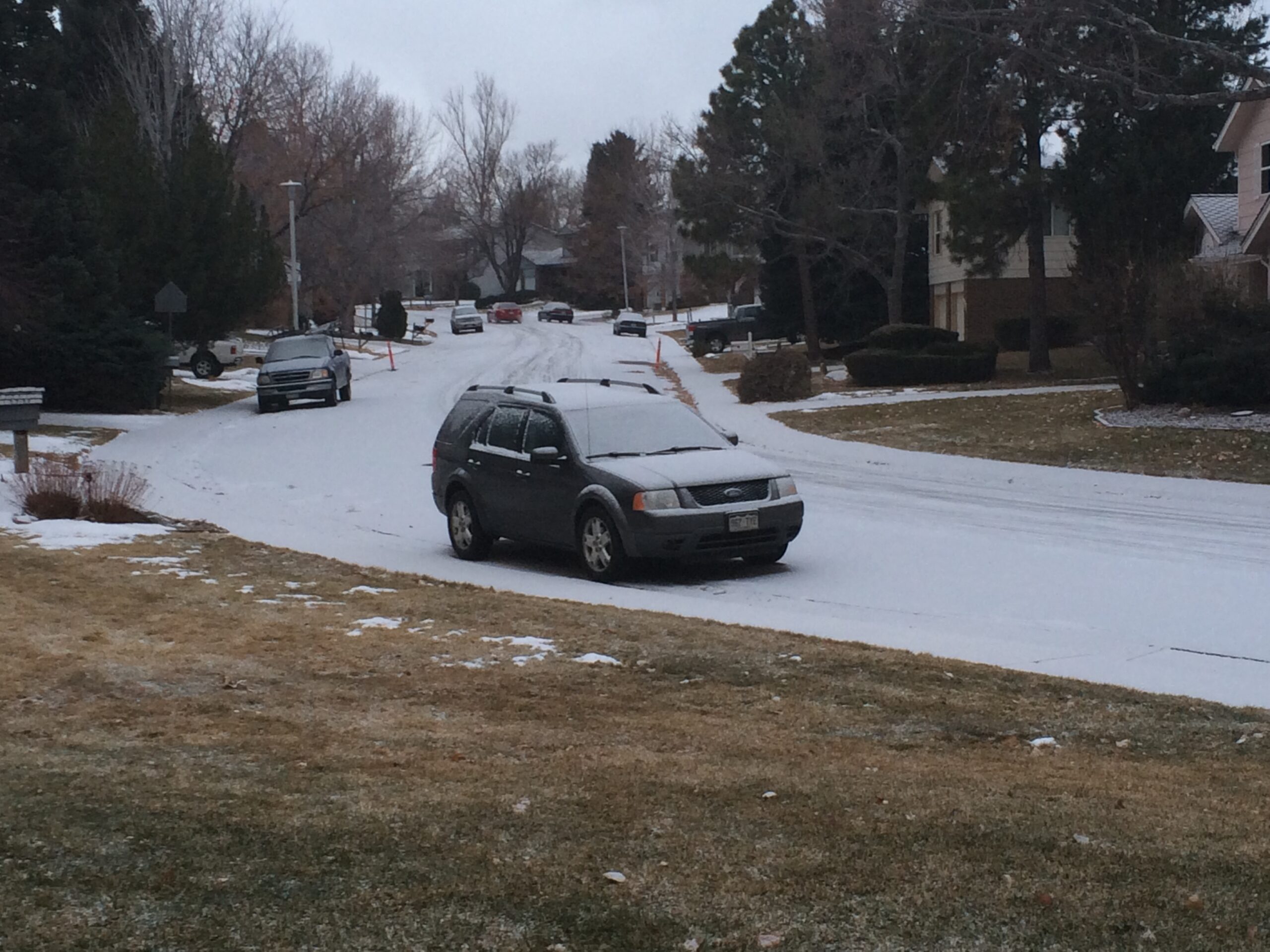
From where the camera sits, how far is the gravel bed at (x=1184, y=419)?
73.7ft

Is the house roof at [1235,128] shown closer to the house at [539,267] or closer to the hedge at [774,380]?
the hedge at [774,380]

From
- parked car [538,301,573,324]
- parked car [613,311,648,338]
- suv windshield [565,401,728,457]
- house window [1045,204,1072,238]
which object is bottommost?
suv windshield [565,401,728,457]

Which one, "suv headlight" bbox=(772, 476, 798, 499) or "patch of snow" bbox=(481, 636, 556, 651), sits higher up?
"suv headlight" bbox=(772, 476, 798, 499)

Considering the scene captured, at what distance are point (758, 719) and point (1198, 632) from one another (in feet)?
13.0

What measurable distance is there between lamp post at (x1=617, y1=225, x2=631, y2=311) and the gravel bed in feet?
219

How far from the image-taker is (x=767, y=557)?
42.2ft

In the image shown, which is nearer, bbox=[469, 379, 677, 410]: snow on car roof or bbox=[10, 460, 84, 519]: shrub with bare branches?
bbox=[469, 379, 677, 410]: snow on car roof

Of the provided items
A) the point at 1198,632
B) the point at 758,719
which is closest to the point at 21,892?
the point at 758,719

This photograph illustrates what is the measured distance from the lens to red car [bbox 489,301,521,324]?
96.1 meters

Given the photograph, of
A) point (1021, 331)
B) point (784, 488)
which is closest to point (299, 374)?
point (784, 488)

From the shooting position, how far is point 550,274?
134750mm

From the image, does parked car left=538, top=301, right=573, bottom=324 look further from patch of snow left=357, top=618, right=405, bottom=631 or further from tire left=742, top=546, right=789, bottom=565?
patch of snow left=357, top=618, right=405, bottom=631

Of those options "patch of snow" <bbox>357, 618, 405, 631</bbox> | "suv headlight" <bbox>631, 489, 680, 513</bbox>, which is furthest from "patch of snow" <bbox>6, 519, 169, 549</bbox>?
"suv headlight" <bbox>631, 489, 680, 513</bbox>

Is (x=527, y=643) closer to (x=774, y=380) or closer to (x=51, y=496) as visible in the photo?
(x=51, y=496)
